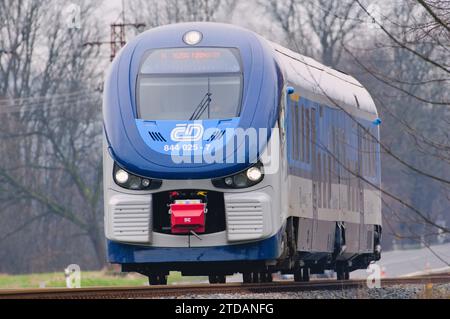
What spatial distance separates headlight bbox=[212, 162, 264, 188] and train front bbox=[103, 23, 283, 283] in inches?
0.4

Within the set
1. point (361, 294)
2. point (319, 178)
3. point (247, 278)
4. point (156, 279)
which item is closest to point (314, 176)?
point (319, 178)

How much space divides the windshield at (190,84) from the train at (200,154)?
0.04ft

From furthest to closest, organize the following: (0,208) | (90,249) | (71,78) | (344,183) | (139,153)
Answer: (90,249) → (71,78) → (0,208) → (344,183) → (139,153)

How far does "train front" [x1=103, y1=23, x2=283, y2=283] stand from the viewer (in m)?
17.3

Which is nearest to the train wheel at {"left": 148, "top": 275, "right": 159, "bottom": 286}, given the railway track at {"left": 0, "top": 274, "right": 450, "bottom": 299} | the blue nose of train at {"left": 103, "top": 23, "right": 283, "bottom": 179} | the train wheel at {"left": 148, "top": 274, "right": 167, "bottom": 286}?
the train wheel at {"left": 148, "top": 274, "right": 167, "bottom": 286}

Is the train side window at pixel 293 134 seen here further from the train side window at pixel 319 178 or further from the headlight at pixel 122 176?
the headlight at pixel 122 176

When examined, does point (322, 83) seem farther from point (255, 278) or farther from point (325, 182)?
point (255, 278)

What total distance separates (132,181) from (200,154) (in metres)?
0.80

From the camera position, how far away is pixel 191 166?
17.2 metres
